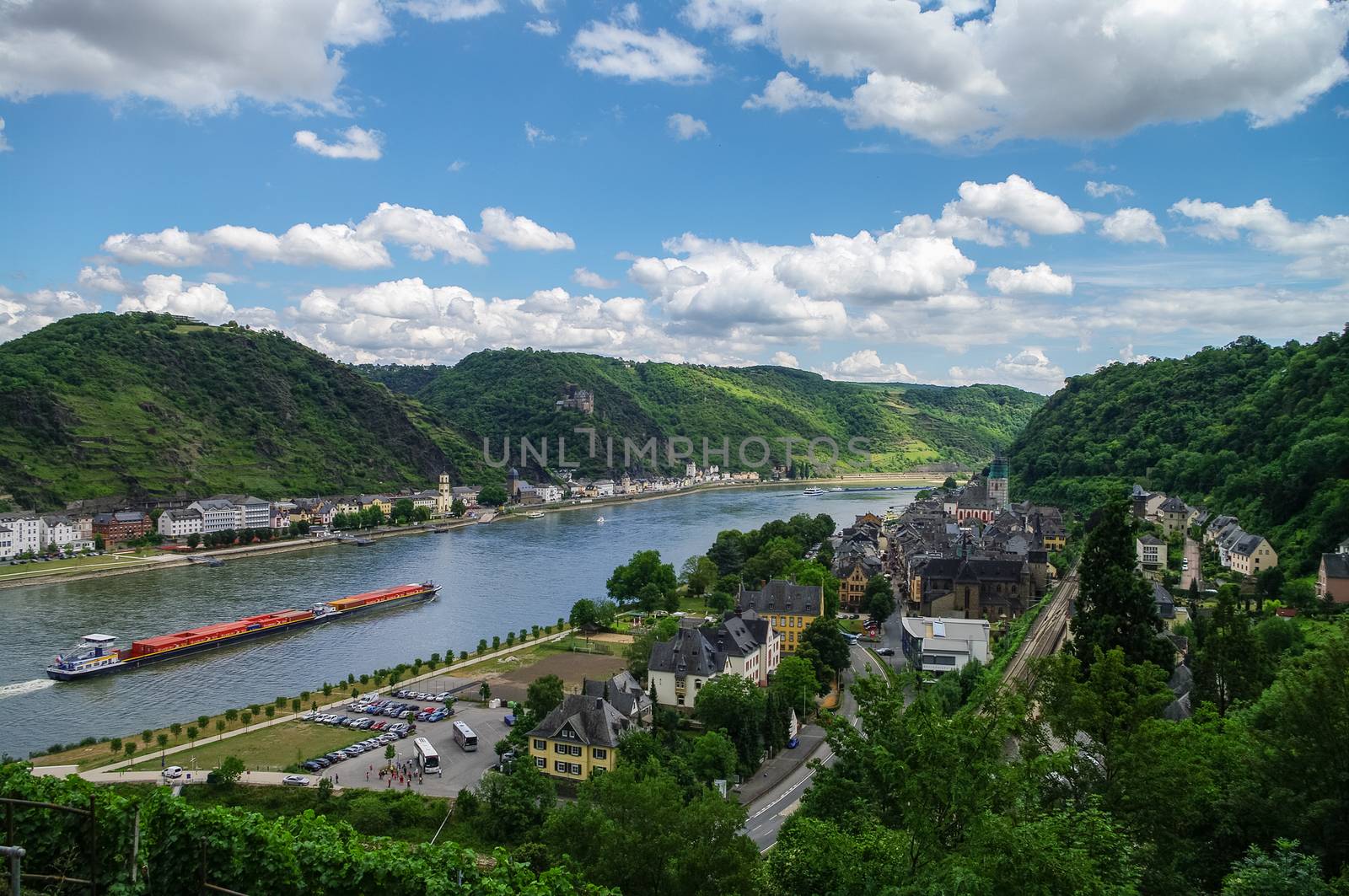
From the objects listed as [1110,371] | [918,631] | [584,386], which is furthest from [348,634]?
[584,386]

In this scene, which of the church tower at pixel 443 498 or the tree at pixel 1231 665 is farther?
the church tower at pixel 443 498

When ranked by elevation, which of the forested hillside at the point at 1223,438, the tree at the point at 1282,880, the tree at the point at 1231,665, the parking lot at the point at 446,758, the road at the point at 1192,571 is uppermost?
the forested hillside at the point at 1223,438

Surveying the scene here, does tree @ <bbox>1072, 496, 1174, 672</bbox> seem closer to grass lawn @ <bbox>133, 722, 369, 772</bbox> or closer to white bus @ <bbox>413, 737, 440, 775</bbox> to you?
white bus @ <bbox>413, 737, 440, 775</bbox>

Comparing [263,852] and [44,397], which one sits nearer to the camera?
[263,852]

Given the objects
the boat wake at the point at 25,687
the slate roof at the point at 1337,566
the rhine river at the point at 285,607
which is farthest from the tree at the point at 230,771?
the slate roof at the point at 1337,566

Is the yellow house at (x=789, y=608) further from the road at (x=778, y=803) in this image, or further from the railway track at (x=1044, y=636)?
the road at (x=778, y=803)

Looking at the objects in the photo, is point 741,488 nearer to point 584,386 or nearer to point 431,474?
point 584,386
